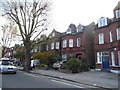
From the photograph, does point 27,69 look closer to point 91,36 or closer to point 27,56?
point 27,56

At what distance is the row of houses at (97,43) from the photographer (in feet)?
64.8

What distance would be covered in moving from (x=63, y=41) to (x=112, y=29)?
13718mm

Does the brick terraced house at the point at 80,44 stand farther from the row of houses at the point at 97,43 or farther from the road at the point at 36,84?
the road at the point at 36,84

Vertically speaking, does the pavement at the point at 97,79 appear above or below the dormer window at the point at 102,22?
below

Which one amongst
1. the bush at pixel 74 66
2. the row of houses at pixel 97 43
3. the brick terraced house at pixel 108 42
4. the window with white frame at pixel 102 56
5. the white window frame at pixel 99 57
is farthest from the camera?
the white window frame at pixel 99 57

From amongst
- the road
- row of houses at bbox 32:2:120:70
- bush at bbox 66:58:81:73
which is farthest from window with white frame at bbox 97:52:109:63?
the road

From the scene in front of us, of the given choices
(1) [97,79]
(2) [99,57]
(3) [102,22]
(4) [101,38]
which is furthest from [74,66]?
(3) [102,22]

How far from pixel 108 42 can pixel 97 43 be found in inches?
85.9

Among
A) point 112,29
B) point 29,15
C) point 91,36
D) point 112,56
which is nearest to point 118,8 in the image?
point 112,29

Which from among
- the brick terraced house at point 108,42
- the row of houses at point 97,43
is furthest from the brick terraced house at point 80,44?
the brick terraced house at point 108,42

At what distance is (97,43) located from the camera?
909 inches

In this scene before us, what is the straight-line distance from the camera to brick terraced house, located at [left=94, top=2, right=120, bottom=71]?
19.3 metres

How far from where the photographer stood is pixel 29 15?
74.9 feet

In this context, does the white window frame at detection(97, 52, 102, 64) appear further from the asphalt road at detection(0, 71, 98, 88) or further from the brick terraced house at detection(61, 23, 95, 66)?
the asphalt road at detection(0, 71, 98, 88)
